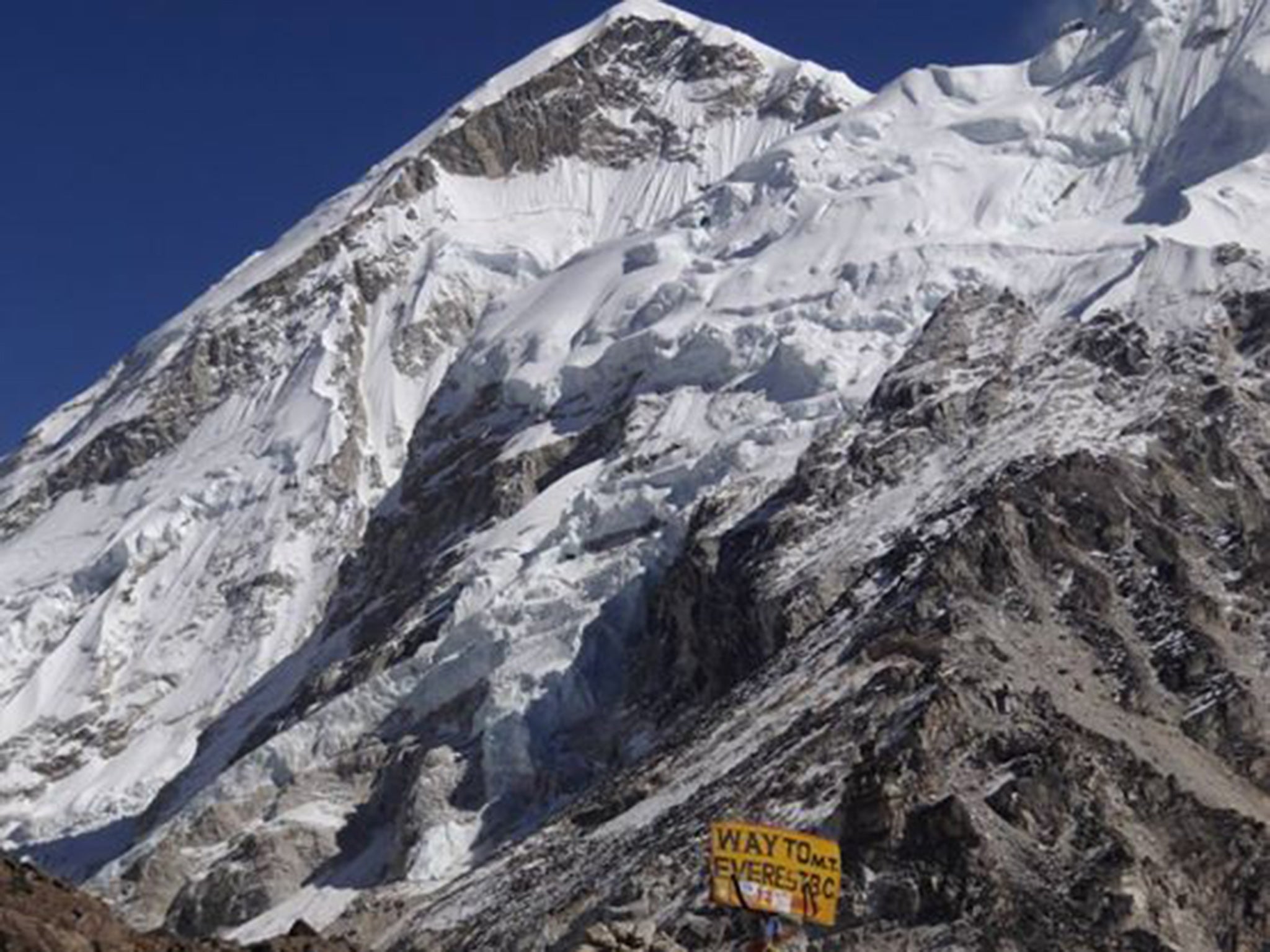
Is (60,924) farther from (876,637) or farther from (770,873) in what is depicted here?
(876,637)

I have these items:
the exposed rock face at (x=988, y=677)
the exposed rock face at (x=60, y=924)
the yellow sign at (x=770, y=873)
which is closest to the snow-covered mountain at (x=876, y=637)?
the exposed rock face at (x=988, y=677)

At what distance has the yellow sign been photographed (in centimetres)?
5800

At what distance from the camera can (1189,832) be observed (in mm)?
108812

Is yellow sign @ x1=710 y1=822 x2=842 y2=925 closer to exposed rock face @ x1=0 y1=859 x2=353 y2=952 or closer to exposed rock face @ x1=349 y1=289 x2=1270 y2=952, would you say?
exposed rock face @ x1=0 y1=859 x2=353 y2=952

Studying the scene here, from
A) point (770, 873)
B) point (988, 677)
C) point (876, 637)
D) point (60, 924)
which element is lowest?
point (770, 873)

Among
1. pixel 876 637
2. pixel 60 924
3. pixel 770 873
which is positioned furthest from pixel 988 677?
pixel 60 924

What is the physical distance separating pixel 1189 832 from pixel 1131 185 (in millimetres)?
90815

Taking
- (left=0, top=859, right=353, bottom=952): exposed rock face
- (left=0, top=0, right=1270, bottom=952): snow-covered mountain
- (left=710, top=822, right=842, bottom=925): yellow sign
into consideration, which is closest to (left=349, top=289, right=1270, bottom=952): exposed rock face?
(left=0, top=0, right=1270, bottom=952): snow-covered mountain

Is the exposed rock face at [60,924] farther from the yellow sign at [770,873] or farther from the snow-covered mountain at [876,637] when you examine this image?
the snow-covered mountain at [876,637]

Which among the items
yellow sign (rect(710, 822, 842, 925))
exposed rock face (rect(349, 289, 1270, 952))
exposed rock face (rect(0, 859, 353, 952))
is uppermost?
exposed rock face (rect(349, 289, 1270, 952))

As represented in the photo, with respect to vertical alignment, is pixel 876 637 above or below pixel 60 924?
above

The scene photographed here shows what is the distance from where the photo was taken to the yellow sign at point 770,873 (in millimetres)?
58000

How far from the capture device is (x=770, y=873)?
5875cm

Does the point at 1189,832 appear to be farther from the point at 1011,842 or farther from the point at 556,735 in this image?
the point at 556,735
